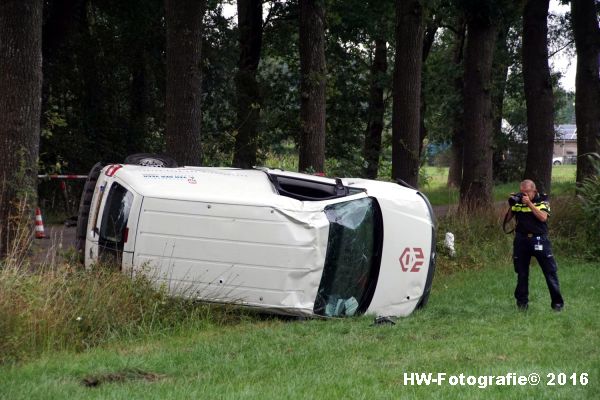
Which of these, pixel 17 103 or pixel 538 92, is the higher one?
pixel 538 92

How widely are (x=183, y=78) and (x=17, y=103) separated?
4169mm

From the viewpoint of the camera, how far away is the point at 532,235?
11672 mm

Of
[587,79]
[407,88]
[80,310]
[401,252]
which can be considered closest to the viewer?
[80,310]

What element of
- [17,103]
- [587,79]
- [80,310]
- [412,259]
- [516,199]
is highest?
[587,79]

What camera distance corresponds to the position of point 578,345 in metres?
9.28

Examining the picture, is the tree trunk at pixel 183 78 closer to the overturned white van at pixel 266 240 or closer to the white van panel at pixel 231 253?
the overturned white van at pixel 266 240

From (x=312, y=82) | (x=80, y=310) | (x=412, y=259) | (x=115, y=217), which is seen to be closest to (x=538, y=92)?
(x=312, y=82)

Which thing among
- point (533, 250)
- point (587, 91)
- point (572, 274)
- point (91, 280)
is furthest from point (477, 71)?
point (91, 280)

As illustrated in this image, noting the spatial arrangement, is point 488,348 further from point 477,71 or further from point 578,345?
point 477,71

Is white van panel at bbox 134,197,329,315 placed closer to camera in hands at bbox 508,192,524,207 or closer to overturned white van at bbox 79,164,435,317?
overturned white van at bbox 79,164,435,317

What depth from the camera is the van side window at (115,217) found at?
37.1 ft

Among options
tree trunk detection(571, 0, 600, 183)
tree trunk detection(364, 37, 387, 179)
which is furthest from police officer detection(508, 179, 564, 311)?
tree trunk detection(364, 37, 387, 179)

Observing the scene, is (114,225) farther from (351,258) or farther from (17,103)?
(351,258)

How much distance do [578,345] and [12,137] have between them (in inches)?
289
